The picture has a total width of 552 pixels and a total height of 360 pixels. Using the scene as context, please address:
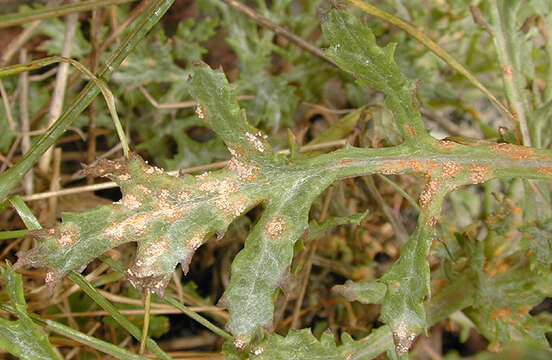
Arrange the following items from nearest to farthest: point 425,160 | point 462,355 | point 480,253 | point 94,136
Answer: point 425,160
point 480,253
point 94,136
point 462,355

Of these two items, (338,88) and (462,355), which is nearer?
(462,355)

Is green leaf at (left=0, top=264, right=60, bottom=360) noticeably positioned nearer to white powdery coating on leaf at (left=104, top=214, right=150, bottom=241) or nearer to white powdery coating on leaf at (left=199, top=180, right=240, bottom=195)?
white powdery coating on leaf at (left=104, top=214, right=150, bottom=241)

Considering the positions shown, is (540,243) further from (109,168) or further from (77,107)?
(77,107)

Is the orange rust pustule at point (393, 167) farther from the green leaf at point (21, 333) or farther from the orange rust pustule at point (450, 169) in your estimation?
the green leaf at point (21, 333)

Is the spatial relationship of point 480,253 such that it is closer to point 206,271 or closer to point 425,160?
point 425,160

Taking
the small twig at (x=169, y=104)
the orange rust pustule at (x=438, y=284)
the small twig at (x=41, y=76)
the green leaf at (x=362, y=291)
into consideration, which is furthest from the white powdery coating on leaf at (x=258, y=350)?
the small twig at (x=41, y=76)

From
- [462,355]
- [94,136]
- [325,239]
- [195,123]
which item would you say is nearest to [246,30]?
[195,123]
